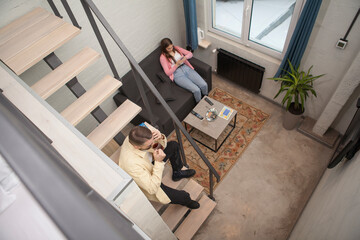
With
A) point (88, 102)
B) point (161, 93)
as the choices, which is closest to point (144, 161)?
point (88, 102)

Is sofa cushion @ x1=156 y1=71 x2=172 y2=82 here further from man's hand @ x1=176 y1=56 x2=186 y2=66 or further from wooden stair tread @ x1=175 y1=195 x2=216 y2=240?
wooden stair tread @ x1=175 y1=195 x2=216 y2=240

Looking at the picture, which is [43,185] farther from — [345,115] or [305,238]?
[345,115]

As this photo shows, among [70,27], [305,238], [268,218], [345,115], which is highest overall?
[70,27]

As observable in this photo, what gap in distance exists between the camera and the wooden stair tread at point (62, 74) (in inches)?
82.0

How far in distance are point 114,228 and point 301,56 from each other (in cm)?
346

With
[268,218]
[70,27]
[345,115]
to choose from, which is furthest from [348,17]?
[70,27]

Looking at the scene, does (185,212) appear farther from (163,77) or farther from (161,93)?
(163,77)

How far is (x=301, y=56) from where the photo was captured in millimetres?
3334

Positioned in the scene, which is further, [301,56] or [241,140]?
[241,140]

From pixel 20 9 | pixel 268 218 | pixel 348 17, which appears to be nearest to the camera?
pixel 20 9

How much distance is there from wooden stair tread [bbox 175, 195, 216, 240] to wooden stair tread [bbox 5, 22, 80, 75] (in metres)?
2.31

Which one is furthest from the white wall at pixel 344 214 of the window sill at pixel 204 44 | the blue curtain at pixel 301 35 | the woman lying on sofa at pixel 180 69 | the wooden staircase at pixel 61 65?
the window sill at pixel 204 44

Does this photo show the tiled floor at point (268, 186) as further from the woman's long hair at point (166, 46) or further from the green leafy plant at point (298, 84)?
the woman's long hair at point (166, 46)

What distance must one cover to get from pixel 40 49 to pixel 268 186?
3140 millimetres
